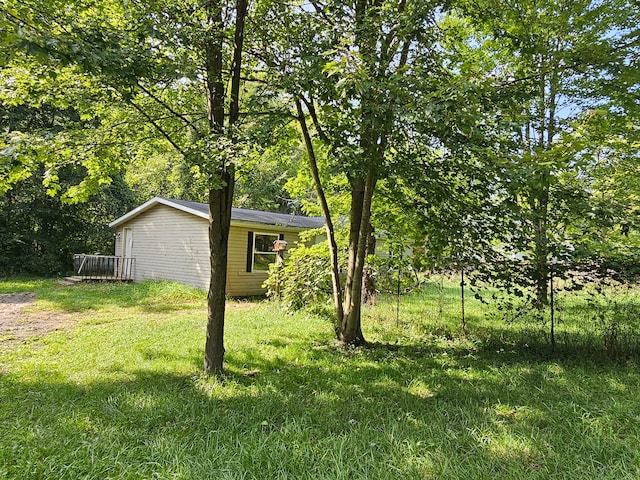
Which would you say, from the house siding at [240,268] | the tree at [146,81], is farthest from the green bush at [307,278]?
the house siding at [240,268]

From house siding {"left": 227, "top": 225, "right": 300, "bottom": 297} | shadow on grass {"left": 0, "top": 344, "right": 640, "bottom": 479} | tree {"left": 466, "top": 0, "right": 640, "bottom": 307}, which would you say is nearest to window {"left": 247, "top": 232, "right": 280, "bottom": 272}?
house siding {"left": 227, "top": 225, "right": 300, "bottom": 297}

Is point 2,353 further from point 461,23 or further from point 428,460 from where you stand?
point 461,23

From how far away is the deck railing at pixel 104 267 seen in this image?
1357cm

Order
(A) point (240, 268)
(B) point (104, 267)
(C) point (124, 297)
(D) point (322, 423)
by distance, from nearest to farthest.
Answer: (D) point (322, 423) < (C) point (124, 297) < (A) point (240, 268) < (B) point (104, 267)

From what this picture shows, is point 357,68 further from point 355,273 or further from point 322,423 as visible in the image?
point 355,273

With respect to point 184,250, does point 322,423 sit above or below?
below

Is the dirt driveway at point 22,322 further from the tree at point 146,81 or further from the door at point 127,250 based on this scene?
the door at point 127,250

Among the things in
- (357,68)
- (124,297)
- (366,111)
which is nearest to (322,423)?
(366,111)

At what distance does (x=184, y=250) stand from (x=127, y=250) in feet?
14.6

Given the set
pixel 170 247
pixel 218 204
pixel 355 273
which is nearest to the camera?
pixel 218 204

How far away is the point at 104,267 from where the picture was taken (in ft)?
45.6

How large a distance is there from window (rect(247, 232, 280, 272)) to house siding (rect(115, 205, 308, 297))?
19cm

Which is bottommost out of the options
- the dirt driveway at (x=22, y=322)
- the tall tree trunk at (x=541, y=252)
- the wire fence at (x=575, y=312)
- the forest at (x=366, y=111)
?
the dirt driveway at (x=22, y=322)

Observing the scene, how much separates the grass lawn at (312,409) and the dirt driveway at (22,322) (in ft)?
1.19
